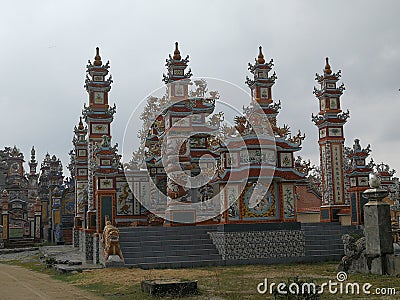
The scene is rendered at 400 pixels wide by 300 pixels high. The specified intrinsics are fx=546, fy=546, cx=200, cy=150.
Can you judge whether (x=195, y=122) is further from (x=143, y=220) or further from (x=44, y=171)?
Result: (x=44, y=171)

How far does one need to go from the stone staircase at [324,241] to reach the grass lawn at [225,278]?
1.04 metres

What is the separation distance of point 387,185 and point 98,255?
18.4 metres

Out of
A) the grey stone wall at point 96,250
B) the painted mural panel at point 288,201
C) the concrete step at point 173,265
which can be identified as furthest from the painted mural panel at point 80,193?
the painted mural panel at point 288,201

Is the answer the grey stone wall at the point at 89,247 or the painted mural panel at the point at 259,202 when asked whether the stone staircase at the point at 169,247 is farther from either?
the grey stone wall at the point at 89,247

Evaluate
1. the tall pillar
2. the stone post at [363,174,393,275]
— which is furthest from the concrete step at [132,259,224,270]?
the tall pillar

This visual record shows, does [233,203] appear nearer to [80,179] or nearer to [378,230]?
[378,230]

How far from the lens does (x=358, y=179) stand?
75.7 feet

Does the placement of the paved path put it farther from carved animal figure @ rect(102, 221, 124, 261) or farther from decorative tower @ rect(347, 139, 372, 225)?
decorative tower @ rect(347, 139, 372, 225)

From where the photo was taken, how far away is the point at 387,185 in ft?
101

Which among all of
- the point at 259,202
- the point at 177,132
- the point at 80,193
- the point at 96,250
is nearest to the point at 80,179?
the point at 80,193

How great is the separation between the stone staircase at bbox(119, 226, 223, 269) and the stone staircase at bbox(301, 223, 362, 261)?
3394mm

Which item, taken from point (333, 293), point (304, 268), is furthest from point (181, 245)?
point (333, 293)

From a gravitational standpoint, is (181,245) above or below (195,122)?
below

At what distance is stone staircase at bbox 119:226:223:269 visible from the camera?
56.0 ft
